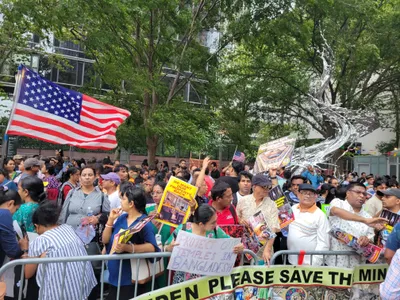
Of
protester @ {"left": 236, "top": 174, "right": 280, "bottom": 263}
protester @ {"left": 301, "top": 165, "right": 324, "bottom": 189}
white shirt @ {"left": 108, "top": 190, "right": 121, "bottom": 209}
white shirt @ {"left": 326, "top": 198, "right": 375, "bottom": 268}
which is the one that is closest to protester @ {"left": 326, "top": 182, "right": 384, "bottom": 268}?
white shirt @ {"left": 326, "top": 198, "right": 375, "bottom": 268}

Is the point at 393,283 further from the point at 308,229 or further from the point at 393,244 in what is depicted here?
the point at 308,229

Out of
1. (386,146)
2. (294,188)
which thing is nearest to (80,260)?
(294,188)

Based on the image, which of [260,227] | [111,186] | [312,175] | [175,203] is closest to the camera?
[175,203]

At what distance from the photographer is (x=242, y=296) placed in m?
4.60

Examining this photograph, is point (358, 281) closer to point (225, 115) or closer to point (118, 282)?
point (118, 282)

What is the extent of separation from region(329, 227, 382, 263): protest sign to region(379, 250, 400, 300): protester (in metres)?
0.78

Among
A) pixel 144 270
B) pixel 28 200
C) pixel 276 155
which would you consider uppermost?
pixel 276 155

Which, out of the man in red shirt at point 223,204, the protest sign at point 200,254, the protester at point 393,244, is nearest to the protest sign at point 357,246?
the protester at point 393,244

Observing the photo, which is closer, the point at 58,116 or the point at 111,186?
the point at 111,186

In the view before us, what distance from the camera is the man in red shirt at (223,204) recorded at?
534 cm

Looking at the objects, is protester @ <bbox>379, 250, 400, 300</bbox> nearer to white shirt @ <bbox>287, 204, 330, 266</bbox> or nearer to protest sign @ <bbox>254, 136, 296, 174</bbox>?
white shirt @ <bbox>287, 204, 330, 266</bbox>

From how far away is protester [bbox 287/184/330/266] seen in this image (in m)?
5.38

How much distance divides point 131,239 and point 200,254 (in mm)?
642

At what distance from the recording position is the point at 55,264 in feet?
13.5
